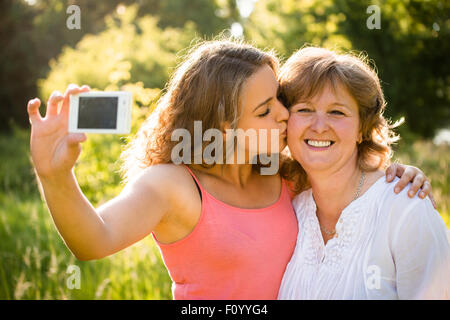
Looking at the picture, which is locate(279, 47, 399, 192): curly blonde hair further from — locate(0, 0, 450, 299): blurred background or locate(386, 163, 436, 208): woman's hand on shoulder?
locate(0, 0, 450, 299): blurred background

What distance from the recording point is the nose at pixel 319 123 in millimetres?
2543

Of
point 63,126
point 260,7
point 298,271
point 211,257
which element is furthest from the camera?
point 260,7

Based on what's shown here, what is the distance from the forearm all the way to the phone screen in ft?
0.74

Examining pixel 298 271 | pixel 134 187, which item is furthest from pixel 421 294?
pixel 134 187

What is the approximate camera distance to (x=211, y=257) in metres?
2.37

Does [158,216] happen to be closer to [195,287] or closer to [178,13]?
[195,287]

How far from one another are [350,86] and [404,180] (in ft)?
2.04

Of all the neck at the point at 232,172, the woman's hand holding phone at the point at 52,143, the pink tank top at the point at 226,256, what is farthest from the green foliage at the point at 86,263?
the woman's hand holding phone at the point at 52,143

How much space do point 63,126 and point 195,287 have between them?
3.85ft

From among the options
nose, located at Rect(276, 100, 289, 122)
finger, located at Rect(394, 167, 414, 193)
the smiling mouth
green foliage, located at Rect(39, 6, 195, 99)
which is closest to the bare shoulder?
nose, located at Rect(276, 100, 289, 122)

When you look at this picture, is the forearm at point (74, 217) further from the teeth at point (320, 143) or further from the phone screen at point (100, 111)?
the teeth at point (320, 143)

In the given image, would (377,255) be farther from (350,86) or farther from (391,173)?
(350,86)

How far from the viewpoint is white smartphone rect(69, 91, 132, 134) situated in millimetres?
1798

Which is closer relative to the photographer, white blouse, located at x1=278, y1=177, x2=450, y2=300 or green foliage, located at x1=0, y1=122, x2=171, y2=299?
white blouse, located at x1=278, y1=177, x2=450, y2=300
